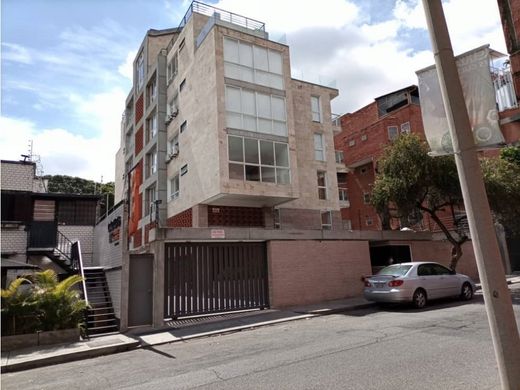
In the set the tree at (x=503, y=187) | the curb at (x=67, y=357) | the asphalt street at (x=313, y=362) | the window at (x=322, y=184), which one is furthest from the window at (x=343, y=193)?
the curb at (x=67, y=357)

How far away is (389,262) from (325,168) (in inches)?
398

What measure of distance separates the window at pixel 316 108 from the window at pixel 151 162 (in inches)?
468

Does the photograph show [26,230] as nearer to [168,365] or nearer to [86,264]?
Result: [86,264]

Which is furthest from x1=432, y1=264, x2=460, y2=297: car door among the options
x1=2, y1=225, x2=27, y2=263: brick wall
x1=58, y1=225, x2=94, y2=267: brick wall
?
x1=2, y1=225, x2=27, y2=263: brick wall

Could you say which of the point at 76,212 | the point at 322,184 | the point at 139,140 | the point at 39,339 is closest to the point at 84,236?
the point at 76,212

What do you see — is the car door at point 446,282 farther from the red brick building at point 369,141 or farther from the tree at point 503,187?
the red brick building at point 369,141

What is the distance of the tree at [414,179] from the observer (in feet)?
57.7

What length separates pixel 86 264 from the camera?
2284cm

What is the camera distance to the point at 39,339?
953cm

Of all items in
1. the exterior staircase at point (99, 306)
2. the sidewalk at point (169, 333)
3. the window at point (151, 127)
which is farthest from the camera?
the window at point (151, 127)

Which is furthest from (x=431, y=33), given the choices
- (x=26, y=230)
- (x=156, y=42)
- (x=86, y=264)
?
Answer: (x=156, y=42)

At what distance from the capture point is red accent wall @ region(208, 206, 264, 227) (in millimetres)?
21891

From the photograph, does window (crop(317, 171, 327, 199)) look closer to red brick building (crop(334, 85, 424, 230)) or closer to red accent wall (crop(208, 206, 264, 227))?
red accent wall (crop(208, 206, 264, 227))

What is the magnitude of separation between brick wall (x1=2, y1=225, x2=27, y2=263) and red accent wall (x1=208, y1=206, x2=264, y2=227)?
951cm
